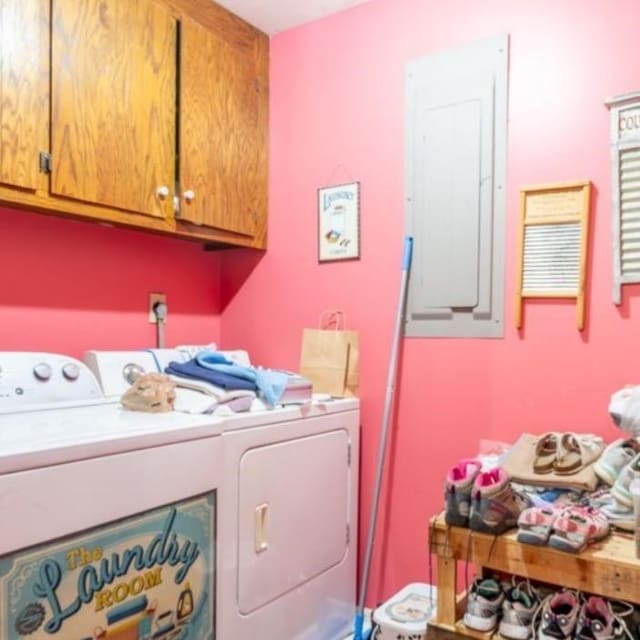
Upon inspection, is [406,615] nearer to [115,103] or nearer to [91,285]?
[91,285]

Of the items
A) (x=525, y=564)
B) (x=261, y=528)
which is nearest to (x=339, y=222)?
(x=261, y=528)

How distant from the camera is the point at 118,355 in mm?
2102

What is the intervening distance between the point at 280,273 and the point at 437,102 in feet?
3.24

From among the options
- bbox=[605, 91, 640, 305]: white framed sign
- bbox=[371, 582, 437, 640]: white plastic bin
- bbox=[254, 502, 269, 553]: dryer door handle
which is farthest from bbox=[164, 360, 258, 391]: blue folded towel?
bbox=[605, 91, 640, 305]: white framed sign

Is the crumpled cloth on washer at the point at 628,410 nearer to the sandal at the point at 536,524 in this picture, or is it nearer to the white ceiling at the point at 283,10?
the sandal at the point at 536,524

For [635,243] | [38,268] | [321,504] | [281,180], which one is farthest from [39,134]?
[635,243]

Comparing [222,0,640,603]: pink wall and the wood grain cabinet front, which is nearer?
the wood grain cabinet front

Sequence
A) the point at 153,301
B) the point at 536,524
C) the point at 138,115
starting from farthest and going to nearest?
1. the point at 153,301
2. the point at 138,115
3. the point at 536,524

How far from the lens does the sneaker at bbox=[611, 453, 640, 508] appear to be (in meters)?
1.44

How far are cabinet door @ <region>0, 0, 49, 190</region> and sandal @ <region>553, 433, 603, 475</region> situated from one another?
176cm

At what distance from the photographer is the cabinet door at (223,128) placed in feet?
7.25

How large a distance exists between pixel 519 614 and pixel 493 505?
0.96 ft

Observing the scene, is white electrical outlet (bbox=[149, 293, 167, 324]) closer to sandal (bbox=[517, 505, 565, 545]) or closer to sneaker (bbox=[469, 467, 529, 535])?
sneaker (bbox=[469, 467, 529, 535])

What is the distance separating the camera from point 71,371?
1.88 m
